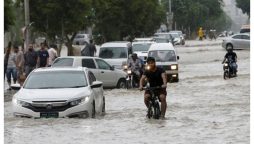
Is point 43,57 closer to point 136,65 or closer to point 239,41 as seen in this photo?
point 136,65

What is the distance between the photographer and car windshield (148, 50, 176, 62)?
104ft

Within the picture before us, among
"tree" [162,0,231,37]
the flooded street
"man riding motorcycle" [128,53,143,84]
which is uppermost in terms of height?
Answer: "tree" [162,0,231,37]

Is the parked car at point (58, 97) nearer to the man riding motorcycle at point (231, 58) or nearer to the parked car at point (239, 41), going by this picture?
the man riding motorcycle at point (231, 58)

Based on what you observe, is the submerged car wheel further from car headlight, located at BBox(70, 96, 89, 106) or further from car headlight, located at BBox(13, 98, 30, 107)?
car headlight, located at BBox(13, 98, 30, 107)

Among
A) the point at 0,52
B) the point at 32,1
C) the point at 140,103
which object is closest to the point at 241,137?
the point at 0,52

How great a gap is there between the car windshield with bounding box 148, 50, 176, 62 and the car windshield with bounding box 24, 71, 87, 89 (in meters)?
14.0

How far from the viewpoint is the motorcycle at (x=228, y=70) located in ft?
102

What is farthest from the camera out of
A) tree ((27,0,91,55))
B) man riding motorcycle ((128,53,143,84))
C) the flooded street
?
tree ((27,0,91,55))

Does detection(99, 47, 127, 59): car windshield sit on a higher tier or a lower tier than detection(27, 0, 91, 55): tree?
lower

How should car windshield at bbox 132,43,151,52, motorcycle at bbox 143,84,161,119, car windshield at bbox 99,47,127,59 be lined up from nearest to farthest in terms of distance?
motorcycle at bbox 143,84,161,119, car windshield at bbox 99,47,127,59, car windshield at bbox 132,43,151,52

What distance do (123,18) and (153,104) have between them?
37.5m

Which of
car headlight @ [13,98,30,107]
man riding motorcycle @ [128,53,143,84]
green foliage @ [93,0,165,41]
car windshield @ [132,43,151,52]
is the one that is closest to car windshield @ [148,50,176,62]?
man riding motorcycle @ [128,53,143,84]

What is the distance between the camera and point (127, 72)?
27516 millimetres

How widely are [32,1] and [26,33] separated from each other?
721 cm
